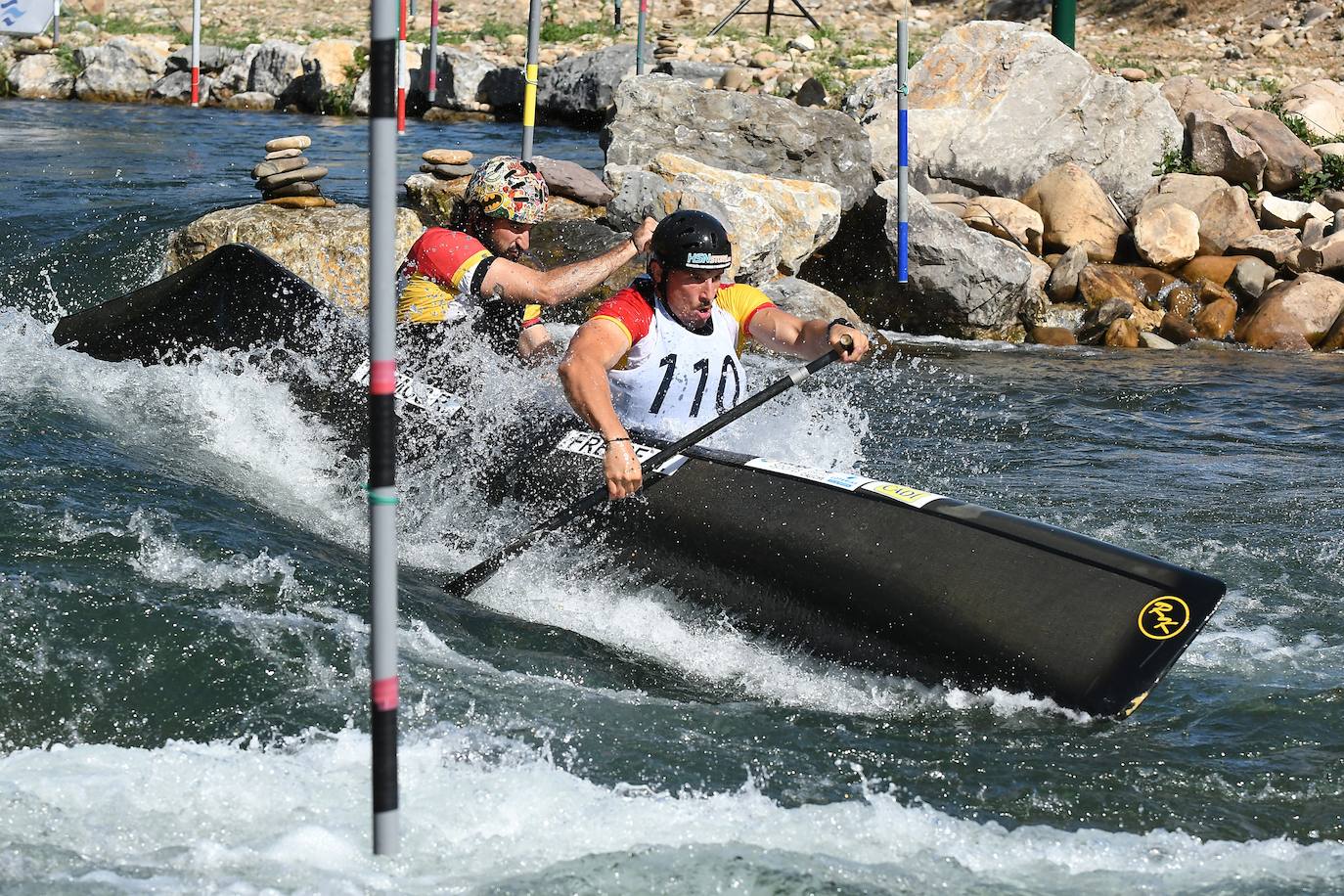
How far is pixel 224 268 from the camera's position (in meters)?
6.55

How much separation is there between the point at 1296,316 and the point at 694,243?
692cm

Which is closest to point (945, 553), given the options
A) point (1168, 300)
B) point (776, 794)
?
point (776, 794)

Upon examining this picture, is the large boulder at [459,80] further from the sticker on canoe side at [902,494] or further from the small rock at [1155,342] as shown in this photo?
the sticker on canoe side at [902,494]

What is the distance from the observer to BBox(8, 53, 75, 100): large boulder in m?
18.8

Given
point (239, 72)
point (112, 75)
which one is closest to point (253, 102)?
point (239, 72)

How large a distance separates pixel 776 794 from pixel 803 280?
6.68 meters

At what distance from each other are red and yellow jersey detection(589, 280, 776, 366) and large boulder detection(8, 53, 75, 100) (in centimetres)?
1641

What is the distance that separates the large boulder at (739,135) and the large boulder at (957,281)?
967mm

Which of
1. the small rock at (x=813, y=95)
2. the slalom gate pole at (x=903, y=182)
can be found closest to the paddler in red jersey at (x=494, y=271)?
the slalom gate pole at (x=903, y=182)

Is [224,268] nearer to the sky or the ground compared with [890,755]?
nearer to the sky

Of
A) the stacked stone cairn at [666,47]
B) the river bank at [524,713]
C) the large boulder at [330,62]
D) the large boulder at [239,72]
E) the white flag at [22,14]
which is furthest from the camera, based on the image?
the large boulder at [239,72]

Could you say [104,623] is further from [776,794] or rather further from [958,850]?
[958,850]

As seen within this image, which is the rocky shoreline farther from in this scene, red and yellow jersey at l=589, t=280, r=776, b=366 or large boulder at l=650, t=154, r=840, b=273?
red and yellow jersey at l=589, t=280, r=776, b=366

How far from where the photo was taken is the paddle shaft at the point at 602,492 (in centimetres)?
461
